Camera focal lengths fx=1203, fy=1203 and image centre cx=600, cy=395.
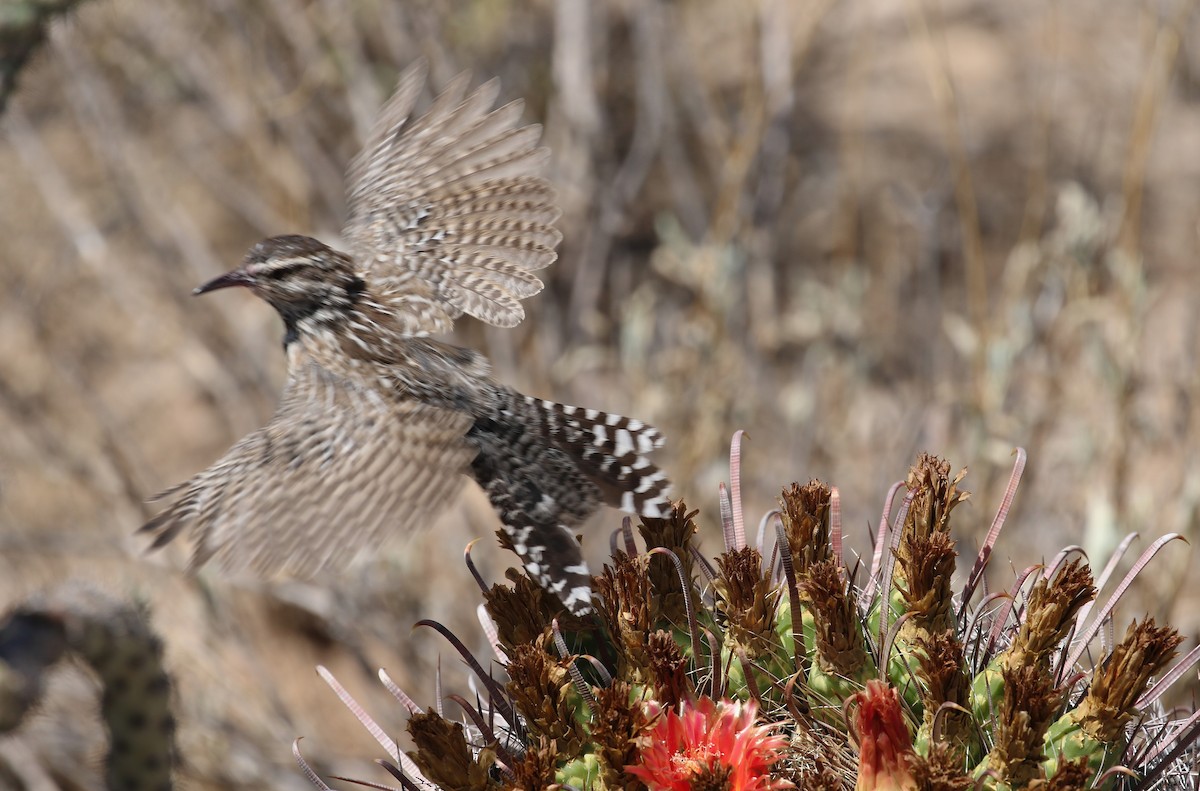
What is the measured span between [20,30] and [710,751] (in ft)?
7.12

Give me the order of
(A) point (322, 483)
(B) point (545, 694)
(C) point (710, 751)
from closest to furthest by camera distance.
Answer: (C) point (710, 751) → (B) point (545, 694) → (A) point (322, 483)

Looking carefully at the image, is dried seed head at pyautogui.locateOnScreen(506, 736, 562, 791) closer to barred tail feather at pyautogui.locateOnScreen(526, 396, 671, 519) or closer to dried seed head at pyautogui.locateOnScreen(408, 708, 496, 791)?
dried seed head at pyautogui.locateOnScreen(408, 708, 496, 791)

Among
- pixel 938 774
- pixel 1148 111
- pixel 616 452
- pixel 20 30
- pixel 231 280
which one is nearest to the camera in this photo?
pixel 938 774

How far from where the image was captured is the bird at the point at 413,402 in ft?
6.18

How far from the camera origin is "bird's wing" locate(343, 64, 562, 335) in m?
2.48

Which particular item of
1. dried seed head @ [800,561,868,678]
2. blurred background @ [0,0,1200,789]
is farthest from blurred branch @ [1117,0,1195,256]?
dried seed head @ [800,561,868,678]

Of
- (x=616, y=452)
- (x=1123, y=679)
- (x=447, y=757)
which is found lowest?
(x=447, y=757)

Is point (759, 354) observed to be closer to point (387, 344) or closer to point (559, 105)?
point (559, 105)

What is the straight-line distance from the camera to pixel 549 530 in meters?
1.94

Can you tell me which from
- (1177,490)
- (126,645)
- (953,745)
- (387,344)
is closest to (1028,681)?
(953,745)

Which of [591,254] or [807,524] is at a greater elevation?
[591,254]

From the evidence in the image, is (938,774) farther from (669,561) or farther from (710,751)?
(669,561)

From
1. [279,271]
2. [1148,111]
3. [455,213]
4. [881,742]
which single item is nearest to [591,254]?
[1148,111]

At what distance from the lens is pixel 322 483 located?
193 cm
